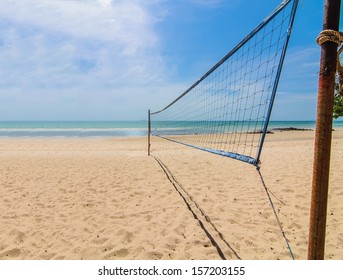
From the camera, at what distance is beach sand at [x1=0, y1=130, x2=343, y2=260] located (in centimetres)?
325

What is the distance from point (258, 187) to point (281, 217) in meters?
1.45

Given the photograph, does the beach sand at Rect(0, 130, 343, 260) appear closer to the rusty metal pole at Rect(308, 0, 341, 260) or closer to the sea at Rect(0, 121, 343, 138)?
the rusty metal pole at Rect(308, 0, 341, 260)

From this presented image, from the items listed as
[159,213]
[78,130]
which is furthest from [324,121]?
[78,130]

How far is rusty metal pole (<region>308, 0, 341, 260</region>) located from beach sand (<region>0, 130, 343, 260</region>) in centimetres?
166

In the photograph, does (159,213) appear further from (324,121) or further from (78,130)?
(78,130)

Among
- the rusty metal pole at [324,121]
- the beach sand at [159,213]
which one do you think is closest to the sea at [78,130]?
the beach sand at [159,213]

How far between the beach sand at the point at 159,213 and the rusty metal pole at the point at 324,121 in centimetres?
166

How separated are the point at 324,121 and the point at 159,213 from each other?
3.25 metres

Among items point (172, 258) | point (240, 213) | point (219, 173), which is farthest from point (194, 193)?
point (172, 258)

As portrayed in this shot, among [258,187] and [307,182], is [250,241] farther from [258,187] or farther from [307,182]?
[307,182]

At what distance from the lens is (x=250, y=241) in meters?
3.39

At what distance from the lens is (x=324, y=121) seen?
5.36 ft
